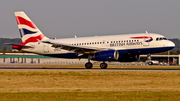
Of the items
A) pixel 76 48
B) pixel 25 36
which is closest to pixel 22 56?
pixel 25 36

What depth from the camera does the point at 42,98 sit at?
733 inches

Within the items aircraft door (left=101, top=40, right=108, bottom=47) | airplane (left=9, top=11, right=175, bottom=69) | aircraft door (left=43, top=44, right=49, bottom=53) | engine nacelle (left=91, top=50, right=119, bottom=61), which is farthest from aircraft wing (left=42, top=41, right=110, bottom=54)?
aircraft door (left=43, top=44, right=49, bottom=53)

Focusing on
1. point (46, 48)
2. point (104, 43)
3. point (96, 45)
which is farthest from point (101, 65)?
point (46, 48)

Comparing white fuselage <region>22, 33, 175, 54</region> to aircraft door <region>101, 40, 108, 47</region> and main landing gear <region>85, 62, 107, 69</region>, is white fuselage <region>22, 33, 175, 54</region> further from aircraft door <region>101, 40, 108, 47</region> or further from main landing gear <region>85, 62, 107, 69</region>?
main landing gear <region>85, 62, 107, 69</region>

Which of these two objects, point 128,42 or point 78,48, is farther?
point 78,48

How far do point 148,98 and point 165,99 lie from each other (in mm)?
1034

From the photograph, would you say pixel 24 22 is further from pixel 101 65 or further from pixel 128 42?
pixel 128 42

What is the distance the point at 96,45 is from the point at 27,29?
1390cm

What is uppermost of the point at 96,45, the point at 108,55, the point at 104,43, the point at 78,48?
the point at 104,43

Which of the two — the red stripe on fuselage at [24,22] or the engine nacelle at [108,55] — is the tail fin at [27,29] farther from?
the engine nacelle at [108,55]

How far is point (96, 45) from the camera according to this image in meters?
51.1

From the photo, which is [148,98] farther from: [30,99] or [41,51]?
[41,51]

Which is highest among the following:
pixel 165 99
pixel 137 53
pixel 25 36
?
pixel 25 36

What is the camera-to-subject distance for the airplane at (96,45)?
48719mm
